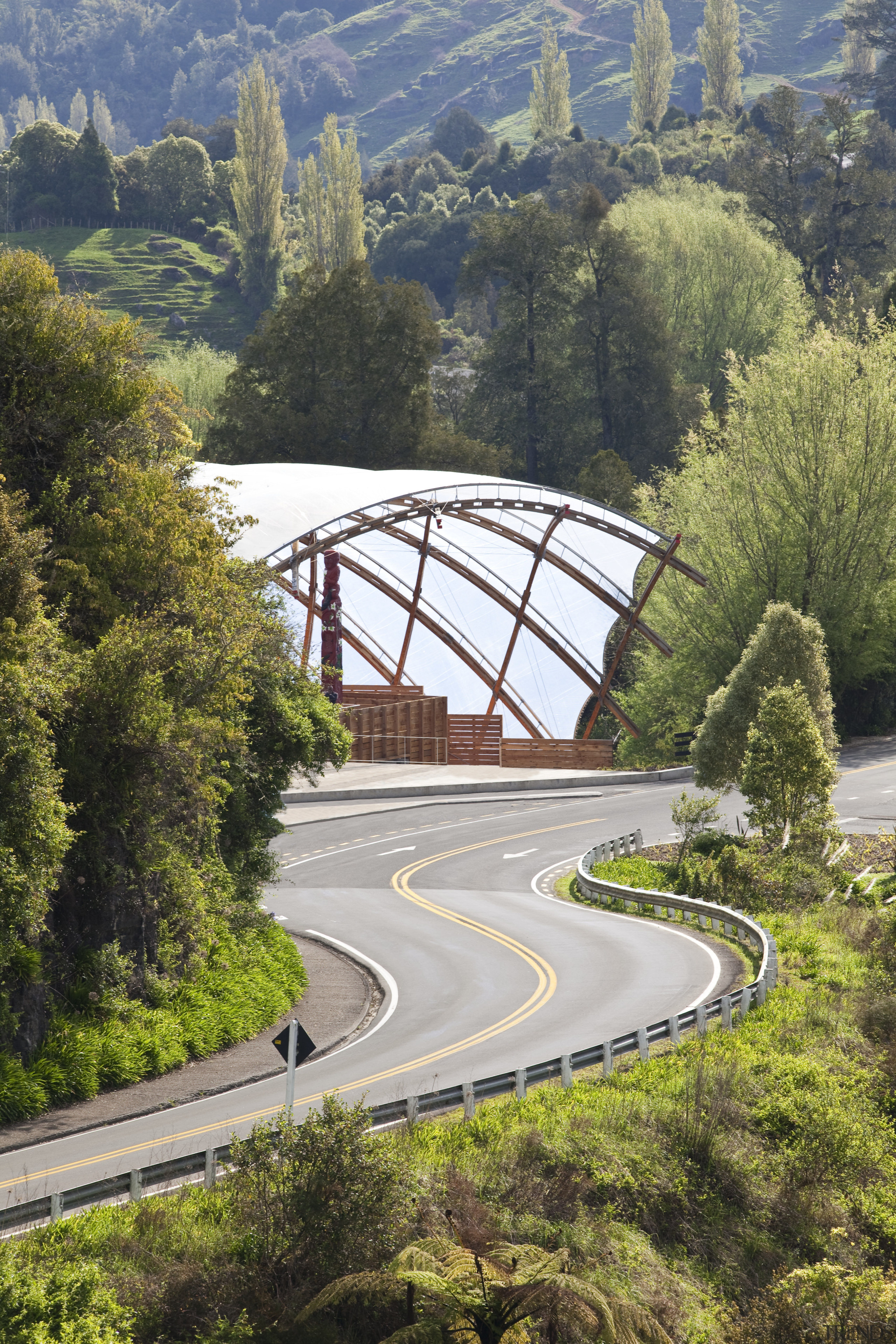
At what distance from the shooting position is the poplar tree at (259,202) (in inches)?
5153

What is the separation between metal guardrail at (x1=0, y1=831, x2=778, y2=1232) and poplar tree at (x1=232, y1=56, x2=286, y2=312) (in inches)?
4467

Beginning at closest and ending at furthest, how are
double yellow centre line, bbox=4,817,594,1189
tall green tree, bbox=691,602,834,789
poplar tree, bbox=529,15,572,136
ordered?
1. double yellow centre line, bbox=4,817,594,1189
2. tall green tree, bbox=691,602,834,789
3. poplar tree, bbox=529,15,572,136

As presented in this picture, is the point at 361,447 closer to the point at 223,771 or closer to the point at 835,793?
the point at 835,793

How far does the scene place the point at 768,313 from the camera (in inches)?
3374

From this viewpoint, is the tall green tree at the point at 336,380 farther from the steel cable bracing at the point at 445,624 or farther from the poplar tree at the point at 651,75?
the poplar tree at the point at 651,75

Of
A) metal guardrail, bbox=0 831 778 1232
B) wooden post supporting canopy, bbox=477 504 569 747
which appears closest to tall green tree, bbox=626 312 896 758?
wooden post supporting canopy, bbox=477 504 569 747

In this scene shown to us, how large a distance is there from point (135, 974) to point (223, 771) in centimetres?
491

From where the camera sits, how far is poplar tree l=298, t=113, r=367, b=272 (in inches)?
4894

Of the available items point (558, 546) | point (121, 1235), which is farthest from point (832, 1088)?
point (558, 546)

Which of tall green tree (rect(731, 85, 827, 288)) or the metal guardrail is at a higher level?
tall green tree (rect(731, 85, 827, 288))

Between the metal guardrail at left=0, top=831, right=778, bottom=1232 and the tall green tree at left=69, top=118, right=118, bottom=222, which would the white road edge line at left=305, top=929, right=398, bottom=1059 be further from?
the tall green tree at left=69, top=118, right=118, bottom=222

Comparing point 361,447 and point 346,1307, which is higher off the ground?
point 361,447

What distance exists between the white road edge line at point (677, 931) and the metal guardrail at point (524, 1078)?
1.35ft

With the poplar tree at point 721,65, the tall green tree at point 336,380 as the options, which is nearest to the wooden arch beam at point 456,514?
the tall green tree at point 336,380
